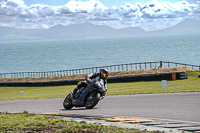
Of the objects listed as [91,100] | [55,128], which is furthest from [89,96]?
[55,128]

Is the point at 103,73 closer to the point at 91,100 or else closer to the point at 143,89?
the point at 91,100

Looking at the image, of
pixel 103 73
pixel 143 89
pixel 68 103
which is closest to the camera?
pixel 103 73

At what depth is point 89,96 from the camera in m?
12.2

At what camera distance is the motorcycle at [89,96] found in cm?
1163

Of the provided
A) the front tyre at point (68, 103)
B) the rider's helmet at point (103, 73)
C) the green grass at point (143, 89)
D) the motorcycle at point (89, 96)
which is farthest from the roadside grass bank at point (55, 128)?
the green grass at point (143, 89)

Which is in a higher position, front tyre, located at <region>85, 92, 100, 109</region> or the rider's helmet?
the rider's helmet

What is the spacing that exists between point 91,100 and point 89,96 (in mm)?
168

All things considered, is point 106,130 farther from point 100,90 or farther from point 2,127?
point 100,90

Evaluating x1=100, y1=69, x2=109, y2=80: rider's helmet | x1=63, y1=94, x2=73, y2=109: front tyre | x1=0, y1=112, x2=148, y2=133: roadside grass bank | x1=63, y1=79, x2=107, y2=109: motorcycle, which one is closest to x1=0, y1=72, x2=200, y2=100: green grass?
x1=63, y1=94, x2=73, y2=109: front tyre

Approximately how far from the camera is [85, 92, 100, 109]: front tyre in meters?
11.9

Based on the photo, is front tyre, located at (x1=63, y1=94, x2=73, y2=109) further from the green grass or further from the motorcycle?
the green grass

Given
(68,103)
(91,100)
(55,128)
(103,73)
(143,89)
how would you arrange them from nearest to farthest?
(55,128)
(103,73)
(91,100)
(68,103)
(143,89)

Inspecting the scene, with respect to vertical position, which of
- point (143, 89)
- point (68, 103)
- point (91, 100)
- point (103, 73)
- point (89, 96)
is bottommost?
point (143, 89)

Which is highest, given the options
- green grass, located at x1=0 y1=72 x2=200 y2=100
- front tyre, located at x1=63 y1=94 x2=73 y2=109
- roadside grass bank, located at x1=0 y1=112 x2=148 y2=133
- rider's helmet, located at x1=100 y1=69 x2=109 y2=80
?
rider's helmet, located at x1=100 y1=69 x2=109 y2=80
